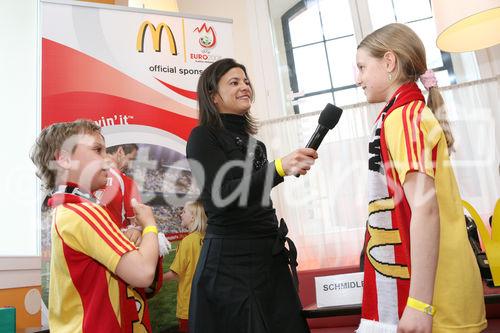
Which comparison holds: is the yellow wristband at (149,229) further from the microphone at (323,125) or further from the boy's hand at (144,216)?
the microphone at (323,125)

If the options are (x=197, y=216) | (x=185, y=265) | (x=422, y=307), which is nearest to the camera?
(x=422, y=307)

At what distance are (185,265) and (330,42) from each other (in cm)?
287

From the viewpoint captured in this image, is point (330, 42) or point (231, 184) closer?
point (231, 184)

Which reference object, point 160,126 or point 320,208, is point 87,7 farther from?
point 320,208

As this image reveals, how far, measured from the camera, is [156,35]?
288 centimetres

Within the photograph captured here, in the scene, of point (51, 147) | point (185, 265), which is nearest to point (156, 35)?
point (185, 265)

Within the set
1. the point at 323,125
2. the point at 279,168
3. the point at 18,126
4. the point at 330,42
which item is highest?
the point at 330,42

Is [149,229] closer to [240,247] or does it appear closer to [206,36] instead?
[240,247]

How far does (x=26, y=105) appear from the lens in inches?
117

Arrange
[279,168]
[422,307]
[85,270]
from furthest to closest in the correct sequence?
[279,168] < [85,270] < [422,307]

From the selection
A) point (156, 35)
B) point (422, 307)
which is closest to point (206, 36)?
point (156, 35)

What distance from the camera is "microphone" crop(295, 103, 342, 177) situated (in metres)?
1.38

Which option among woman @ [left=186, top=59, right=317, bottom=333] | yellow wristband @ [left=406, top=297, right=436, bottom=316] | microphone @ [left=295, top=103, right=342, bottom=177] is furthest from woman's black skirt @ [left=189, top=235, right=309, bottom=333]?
yellow wristband @ [left=406, top=297, right=436, bottom=316]

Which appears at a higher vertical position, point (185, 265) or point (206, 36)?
point (206, 36)
